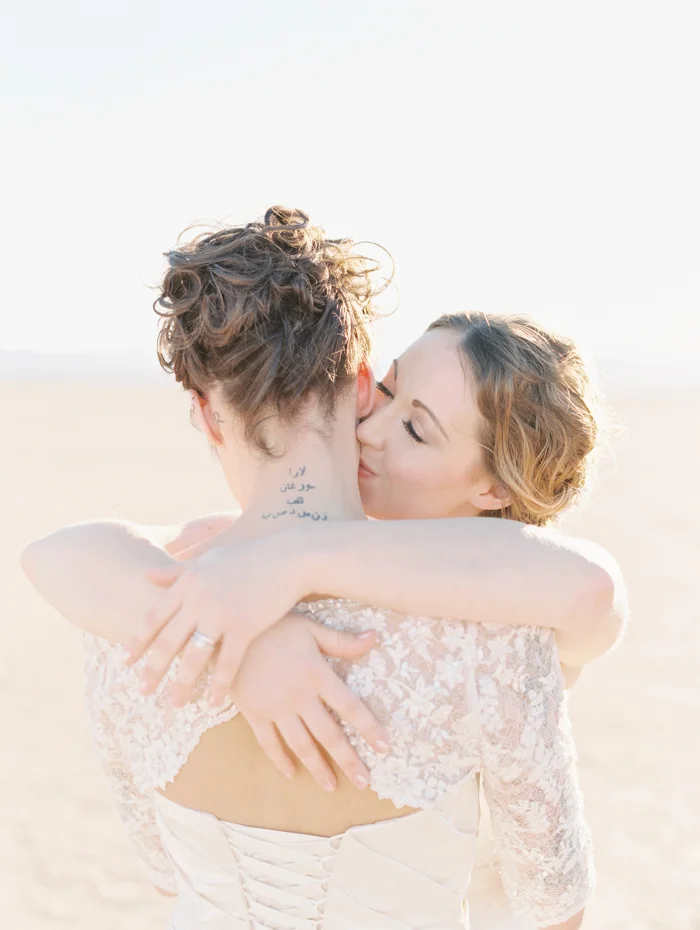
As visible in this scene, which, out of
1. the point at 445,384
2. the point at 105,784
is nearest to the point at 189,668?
the point at 445,384

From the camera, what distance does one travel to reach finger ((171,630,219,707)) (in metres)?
1.66

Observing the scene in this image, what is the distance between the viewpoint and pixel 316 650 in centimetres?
170

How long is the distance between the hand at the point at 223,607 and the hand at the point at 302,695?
0.05m

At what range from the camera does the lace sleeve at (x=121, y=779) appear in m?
1.92

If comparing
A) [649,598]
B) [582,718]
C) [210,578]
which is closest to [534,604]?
[210,578]

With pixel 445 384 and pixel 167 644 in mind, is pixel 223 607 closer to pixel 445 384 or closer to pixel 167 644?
pixel 167 644

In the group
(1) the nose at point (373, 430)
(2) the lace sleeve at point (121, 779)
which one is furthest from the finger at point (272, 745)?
(1) the nose at point (373, 430)

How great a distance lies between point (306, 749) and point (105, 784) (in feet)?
18.2

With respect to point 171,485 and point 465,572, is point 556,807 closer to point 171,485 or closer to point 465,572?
point 465,572

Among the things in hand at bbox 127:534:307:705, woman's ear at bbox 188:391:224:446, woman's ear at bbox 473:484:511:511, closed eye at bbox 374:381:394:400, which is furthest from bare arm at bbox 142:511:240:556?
woman's ear at bbox 473:484:511:511

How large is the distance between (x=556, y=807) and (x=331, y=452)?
869 millimetres

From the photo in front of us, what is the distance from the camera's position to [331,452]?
76.7 inches

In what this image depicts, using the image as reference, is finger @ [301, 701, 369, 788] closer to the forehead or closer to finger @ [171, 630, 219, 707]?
finger @ [171, 630, 219, 707]

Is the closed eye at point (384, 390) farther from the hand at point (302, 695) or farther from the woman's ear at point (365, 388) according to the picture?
the hand at point (302, 695)
